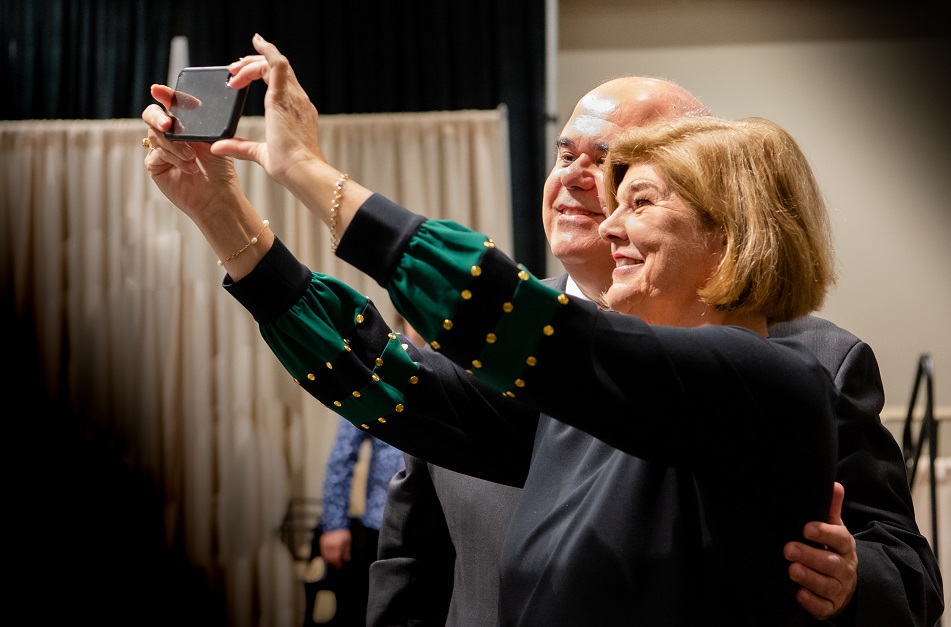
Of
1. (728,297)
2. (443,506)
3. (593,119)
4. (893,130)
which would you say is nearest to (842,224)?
(893,130)

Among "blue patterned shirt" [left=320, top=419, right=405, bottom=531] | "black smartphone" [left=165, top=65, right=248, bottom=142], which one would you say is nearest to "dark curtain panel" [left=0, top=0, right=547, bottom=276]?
"blue patterned shirt" [left=320, top=419, right=405, bottom=531]

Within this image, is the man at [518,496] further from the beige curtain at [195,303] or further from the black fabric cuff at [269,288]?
the beige curtain at [195,303]

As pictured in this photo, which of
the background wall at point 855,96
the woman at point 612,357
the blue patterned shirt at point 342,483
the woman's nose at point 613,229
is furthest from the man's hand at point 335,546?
the woman's nose at point 613,229

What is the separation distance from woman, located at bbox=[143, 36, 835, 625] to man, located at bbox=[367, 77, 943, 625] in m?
0.10

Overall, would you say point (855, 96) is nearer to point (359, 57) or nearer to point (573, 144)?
point (359, 57)

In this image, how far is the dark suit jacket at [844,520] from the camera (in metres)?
1.46

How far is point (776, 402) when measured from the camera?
97 cm

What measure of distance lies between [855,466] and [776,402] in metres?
0.63

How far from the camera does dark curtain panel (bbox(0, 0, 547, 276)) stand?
4910 mm

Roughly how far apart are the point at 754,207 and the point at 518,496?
665 millimetres

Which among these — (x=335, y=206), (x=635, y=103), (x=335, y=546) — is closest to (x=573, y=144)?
(x=635, y=103)

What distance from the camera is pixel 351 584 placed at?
4.16 m

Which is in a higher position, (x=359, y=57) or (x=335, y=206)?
(x=359, y=57)

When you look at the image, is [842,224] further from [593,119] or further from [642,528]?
[642,528]
